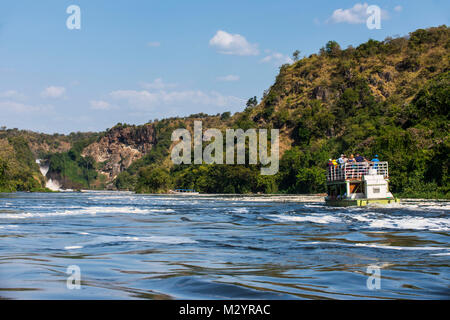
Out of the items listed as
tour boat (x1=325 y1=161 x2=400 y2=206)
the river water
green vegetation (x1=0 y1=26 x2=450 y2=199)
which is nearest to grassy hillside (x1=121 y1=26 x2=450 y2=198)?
green vegetation (x1=0 y1=26 x2=450 y2=199)

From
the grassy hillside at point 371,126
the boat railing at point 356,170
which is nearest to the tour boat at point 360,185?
the boat railing at point 356,170

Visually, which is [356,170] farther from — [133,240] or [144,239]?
[133,240]

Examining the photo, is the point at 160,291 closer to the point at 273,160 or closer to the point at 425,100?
the point at 425,100

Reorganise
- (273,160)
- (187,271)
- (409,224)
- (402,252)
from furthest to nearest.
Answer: (273,160), (409,224), (402,252), (187,271)

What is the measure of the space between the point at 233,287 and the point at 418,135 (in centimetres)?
8527

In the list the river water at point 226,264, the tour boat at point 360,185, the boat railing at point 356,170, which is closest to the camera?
the river water at point 226,264

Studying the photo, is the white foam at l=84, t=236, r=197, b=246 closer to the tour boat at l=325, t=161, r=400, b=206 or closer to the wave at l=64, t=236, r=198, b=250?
the wave at l=64, t=236, r=198, b=250

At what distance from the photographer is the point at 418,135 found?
8944cm

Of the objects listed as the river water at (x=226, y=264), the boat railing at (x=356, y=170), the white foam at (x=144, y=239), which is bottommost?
the white foam at (x=144, y=239)

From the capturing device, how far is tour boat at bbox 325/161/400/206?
171ft

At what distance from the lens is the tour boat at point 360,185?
52.0 meters

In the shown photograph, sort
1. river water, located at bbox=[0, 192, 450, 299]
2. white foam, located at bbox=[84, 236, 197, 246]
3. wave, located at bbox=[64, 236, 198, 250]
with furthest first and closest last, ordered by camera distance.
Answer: white foam, located at bbox=[84, 236, 197, 246]
wave, located at bbox=[64, 236, 198, 250]
river water, located at bbox=[0, 192, 450, 299]

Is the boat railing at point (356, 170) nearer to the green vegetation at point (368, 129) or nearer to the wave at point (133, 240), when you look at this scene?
the green vegetation at point (368, 129)
